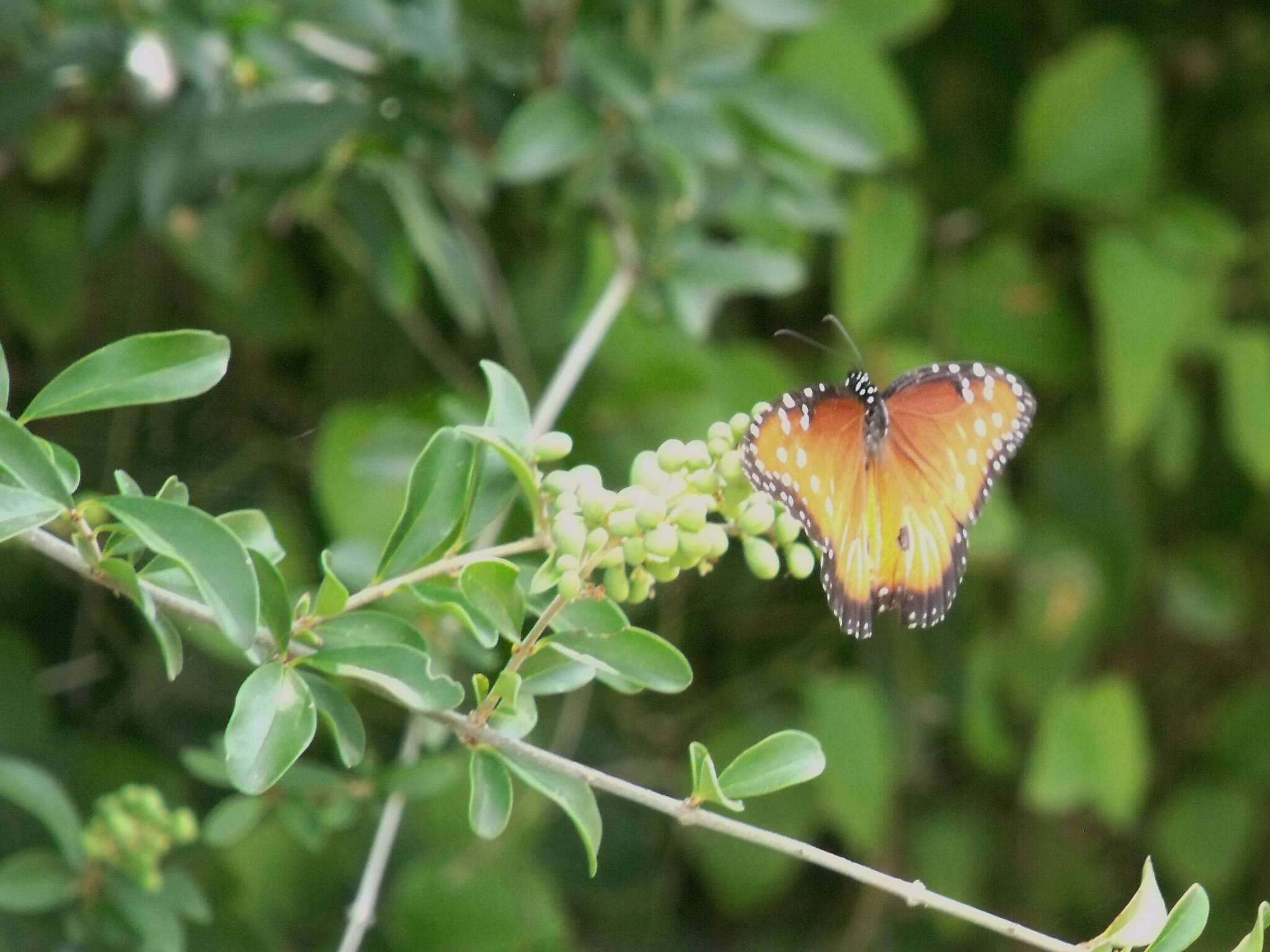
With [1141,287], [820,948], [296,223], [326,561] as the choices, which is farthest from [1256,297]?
[326,561]

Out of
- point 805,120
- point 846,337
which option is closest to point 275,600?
point 846,337

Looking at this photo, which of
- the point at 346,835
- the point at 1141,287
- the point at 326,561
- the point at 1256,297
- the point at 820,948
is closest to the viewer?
the point at 326,561

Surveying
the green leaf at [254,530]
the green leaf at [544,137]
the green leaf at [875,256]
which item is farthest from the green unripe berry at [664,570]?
the green leaf at [875,256]

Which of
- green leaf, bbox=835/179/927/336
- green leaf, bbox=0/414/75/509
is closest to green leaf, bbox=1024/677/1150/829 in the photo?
green leaf, bbox=835/179/927/336

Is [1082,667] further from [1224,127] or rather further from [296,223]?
[296,223]

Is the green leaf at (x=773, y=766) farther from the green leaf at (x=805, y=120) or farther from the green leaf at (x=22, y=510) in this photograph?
the green leaf at (x=805, y=120)

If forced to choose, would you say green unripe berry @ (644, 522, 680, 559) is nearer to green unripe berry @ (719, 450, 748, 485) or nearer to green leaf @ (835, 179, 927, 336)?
green unripe berry @ (719, 450, 748, 485)
